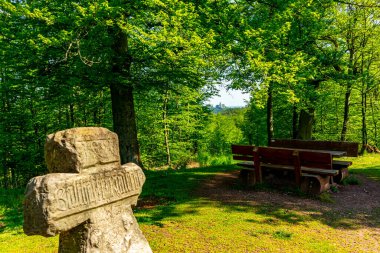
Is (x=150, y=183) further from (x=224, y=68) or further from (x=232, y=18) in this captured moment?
(x=232, y=18)

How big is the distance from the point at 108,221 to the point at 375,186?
33.3ft

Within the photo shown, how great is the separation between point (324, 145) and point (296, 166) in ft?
11.0

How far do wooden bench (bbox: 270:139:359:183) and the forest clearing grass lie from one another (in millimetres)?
3245

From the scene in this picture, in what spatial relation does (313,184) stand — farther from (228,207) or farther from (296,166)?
(228,207)

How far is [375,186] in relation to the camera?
10172 millimetres

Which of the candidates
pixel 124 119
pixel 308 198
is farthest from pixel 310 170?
pixel 124 119

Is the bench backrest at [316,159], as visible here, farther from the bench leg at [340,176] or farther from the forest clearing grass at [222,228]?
the bench leg at [340,176]

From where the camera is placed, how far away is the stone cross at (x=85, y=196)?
2699 millimetres

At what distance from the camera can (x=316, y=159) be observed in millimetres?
8500

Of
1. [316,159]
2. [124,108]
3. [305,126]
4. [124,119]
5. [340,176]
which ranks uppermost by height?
[124,108]

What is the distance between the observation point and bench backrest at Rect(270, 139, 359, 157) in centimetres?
1038

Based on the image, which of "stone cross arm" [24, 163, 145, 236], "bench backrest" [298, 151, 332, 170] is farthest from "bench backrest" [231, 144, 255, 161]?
"stone cross arm" [24, 163, 145, 236]

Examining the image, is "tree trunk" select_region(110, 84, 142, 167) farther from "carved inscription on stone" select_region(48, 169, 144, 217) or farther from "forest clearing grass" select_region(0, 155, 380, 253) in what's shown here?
"carved inscription on stone" select_region(48, 169, 144, 217)

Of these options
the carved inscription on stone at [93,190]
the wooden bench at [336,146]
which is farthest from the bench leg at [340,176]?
the carved inscription on stone at [93,190]
